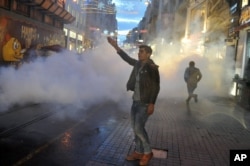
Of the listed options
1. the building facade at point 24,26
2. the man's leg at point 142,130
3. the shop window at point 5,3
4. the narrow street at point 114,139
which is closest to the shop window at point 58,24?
the building facade at point 24,26

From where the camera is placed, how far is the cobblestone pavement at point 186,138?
214 inches

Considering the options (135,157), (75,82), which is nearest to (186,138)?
(135,157)

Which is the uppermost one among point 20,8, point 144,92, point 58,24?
point 20,8

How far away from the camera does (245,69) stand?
15.3 m

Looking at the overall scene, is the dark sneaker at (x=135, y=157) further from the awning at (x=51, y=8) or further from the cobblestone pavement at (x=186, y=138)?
the awning at (x=51, y=8)

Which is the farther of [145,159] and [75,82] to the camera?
[75,82]

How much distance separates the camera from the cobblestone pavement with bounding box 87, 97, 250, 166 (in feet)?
17.8

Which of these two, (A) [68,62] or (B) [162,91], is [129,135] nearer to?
(A) [68,62]

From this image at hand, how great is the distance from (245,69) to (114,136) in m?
10.8

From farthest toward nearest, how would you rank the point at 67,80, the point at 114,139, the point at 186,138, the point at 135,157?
the point at 67,80, the point at 186,138, the point at 114,139, the point at 135,157

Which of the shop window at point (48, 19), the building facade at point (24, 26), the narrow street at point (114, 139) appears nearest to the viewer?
the narrow street at point (114, 139)

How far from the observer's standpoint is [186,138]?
692 centimetres

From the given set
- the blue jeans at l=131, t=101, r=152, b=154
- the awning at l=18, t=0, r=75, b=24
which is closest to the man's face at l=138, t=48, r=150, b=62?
the blue jeans at l=131, t=101, r=152, b=154

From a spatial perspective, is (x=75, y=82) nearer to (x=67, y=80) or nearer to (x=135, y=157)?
(x=67, y=80)
